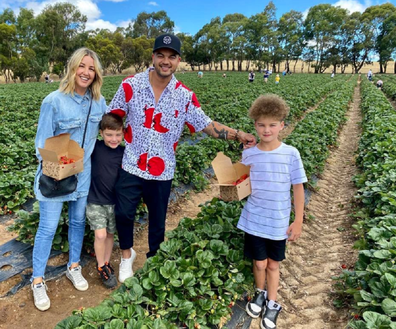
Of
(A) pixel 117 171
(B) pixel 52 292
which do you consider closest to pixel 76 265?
(B) pixel 52 292

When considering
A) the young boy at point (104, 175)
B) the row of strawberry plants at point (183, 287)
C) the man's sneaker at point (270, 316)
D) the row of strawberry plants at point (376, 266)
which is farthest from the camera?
the young boy at point (104, 175)

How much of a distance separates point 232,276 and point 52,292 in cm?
197

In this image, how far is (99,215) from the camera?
288cm

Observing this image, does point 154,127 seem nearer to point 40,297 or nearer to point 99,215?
point 99,215

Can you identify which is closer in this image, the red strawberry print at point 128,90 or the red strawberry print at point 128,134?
the red strawberry print at point 128,90

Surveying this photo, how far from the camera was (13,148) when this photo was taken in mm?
6176

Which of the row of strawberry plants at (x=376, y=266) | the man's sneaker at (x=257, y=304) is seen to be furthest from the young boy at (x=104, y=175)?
the row of strawberry plants at (x=376, y=266)

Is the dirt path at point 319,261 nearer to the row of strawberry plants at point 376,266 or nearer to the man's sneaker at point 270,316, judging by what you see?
the man's sneaker at point 270,316

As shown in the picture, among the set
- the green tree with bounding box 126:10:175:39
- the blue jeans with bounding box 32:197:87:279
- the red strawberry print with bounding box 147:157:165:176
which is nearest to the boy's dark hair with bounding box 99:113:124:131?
the red strawberry print with bounding box 147:157:165:176

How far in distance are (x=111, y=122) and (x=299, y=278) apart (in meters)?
2.74

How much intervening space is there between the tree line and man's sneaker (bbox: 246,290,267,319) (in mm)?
54104

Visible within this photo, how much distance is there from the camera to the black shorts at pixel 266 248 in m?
2.44

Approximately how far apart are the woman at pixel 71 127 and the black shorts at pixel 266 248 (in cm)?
164

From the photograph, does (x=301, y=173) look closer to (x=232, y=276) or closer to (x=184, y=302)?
(x=232, y=276)
